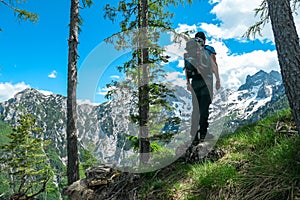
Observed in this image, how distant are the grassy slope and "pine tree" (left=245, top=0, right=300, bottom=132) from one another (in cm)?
53

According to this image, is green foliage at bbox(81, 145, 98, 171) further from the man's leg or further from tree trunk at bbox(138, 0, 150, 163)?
the man's leg

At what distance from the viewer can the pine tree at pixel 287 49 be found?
314 cm

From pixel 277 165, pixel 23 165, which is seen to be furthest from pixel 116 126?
pixel 23 165

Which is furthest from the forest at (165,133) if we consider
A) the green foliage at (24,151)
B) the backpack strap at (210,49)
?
the green foliage at (24,151)

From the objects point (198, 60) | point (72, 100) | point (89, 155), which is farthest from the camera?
point (89, 155)

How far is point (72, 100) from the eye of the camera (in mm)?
8602

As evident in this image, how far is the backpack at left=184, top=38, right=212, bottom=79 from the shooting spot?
5316mm

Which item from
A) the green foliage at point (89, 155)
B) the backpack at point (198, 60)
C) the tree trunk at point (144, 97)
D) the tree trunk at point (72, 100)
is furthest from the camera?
the tree trunk at point (72, 100)

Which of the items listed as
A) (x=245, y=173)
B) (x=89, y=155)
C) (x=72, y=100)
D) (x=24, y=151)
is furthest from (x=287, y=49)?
(x=24, y=151)

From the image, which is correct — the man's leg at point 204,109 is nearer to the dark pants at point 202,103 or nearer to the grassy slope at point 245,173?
the dark pants at point 202,103

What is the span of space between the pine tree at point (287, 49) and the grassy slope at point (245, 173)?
0.53 m

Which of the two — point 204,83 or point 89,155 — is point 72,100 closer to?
point 89,155

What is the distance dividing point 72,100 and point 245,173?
6.34m

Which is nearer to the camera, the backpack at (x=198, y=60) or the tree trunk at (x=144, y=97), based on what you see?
the backpack at (x=198, y=60)
